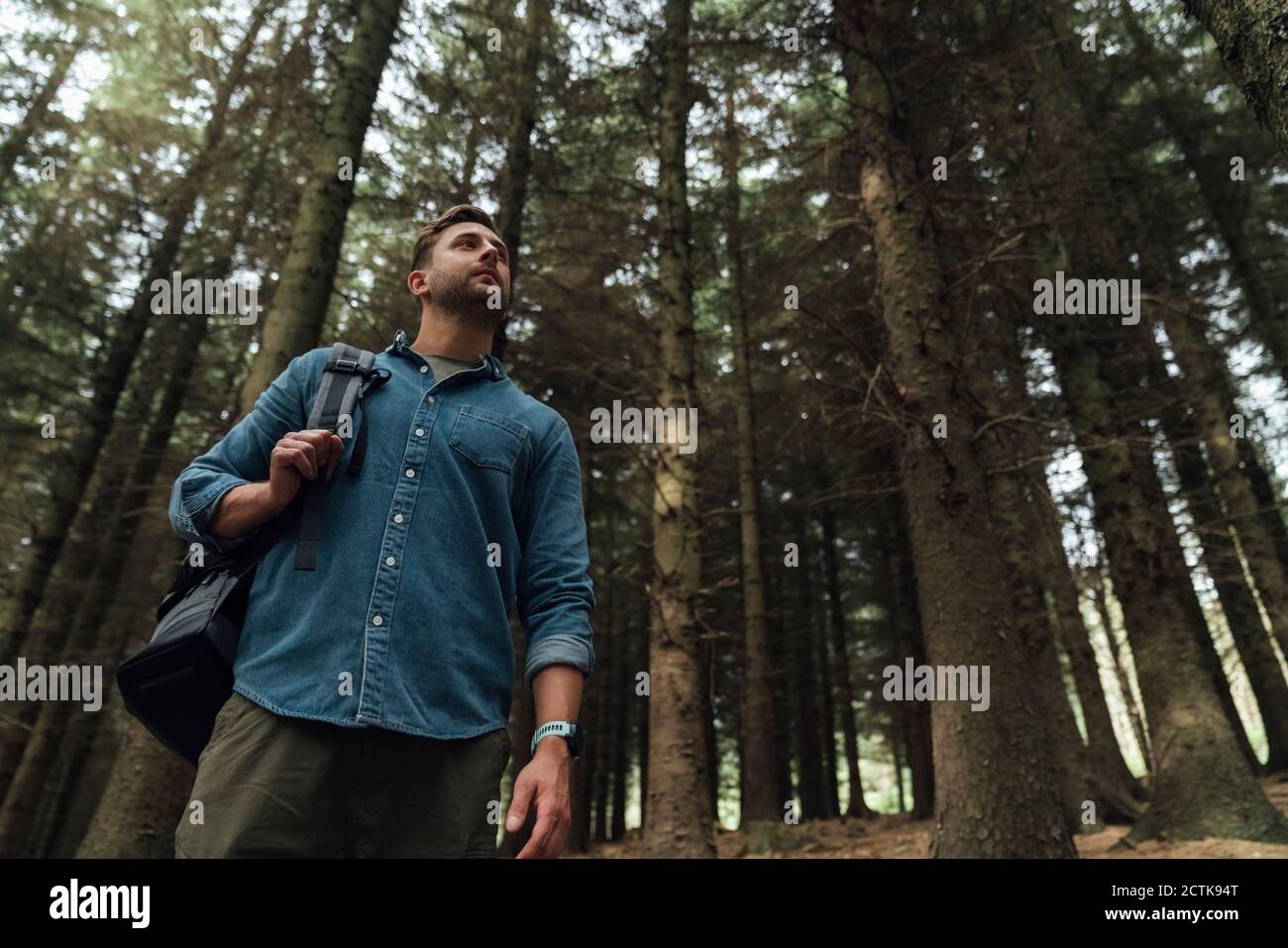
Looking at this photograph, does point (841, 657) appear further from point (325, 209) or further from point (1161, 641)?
point (325, 209)

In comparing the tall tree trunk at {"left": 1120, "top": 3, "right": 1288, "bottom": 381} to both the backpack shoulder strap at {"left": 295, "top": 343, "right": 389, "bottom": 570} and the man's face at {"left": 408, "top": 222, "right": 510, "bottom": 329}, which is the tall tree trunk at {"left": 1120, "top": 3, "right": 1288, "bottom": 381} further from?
the backpack shoulder strap at {"left": 295, "top": 343, "right": 389, "bottom": 570}

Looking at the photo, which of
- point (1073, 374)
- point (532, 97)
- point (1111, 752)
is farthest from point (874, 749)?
point (532, 97)

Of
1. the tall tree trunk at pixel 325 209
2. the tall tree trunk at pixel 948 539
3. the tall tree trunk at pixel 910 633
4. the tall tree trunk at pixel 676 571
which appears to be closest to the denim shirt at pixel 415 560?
the tall tree trunk at pixel 948 539

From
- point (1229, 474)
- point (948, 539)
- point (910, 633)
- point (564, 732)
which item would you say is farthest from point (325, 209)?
point (910, 633)

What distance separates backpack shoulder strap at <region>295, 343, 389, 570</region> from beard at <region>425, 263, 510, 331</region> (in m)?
0.31

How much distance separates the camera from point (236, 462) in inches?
84.1

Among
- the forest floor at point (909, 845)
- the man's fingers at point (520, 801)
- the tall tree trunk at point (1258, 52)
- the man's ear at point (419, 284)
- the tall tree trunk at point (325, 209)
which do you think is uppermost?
the tall tree trunk at point (325, 209)

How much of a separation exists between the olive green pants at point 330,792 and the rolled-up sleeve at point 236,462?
472mm

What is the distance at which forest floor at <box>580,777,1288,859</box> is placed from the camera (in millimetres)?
6043

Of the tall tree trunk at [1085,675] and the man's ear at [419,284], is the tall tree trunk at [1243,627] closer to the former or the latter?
the tall tree trunk at [1085,675]

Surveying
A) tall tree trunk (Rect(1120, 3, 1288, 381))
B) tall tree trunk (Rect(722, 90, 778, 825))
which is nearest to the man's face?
tall tree trunk (Rect(722, 90, 778, 825))

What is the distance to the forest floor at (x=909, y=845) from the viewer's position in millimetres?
6043

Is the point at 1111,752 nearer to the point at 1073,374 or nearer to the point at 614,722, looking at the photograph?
the point at 1073,374
